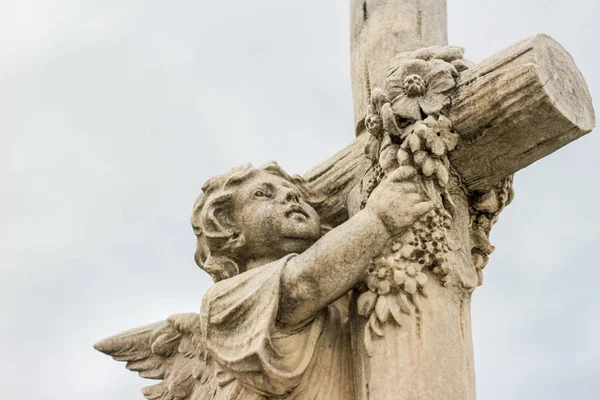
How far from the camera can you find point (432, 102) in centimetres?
561

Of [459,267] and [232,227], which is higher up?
[232,227]

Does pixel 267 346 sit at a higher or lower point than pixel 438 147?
lower

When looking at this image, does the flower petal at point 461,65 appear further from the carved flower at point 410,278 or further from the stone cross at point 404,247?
the carved flower at point 410,278

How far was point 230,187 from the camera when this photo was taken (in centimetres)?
645

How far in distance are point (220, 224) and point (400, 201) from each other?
1397 millimetres

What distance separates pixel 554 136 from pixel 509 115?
0.31 metres

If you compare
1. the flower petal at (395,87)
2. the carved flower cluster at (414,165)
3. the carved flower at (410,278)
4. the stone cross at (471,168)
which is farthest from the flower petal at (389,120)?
the carved flower at (410,278)

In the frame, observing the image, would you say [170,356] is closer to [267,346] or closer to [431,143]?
[267,346]

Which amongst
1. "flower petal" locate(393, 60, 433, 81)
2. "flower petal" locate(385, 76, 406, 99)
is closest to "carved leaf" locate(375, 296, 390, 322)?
"flower petal" locate(385, 76, 406, 99)

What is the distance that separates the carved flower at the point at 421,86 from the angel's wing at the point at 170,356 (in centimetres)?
221

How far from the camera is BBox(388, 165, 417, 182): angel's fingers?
18.3ft

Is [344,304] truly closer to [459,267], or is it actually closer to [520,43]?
[459,267]

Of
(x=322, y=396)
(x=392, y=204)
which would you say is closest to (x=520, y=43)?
(x=392, y=204)

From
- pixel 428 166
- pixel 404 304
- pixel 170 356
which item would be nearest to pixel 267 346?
pixel 404 304
